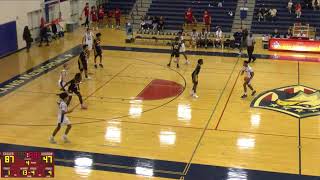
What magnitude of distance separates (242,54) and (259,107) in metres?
9.67

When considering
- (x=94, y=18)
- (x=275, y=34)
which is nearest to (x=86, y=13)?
(x=94, y=18)

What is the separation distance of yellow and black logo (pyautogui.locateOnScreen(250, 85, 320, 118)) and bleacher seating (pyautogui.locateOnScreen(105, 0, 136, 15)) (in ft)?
69.7

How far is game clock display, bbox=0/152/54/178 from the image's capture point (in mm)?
11055

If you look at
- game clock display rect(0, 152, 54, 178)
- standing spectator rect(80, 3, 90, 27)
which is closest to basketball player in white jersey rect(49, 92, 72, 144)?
game clock display rect(0, 152, 54, 178)

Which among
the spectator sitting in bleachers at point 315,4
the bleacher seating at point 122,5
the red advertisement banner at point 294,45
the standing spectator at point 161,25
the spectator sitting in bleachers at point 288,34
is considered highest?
the bleacher seating at point 122,5

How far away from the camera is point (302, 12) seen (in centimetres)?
3531

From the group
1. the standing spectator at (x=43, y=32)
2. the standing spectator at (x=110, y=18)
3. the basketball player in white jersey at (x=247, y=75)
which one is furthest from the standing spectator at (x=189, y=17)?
the basketball player in white jersey at (x=247, y=75)

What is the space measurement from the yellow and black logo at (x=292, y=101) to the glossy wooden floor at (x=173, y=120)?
1.56 ft

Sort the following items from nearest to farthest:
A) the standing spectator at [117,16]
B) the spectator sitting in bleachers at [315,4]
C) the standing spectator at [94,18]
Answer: the spectator sitting in bleachers at [315,4] < the standing spectator at [117,16] < the standing spectator at [94,18]

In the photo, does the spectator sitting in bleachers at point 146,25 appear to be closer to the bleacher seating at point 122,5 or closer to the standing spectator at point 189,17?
the standing spectator at point 189,17

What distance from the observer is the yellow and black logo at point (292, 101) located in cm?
1851

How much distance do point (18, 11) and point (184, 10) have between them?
13.6 meters

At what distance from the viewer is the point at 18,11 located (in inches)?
1132

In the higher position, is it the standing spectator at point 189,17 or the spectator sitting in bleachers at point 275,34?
the standing spectator at point 189,17
